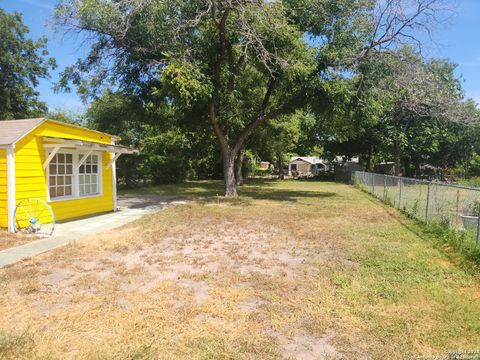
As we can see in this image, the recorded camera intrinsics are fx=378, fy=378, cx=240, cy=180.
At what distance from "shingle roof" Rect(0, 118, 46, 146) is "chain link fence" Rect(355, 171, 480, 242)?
9.39 metres

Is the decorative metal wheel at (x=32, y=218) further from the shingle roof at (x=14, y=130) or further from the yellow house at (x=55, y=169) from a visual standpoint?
the shingle roof at (x=14, y=130)

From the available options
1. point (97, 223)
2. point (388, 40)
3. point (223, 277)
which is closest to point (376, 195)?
point (388, 40)

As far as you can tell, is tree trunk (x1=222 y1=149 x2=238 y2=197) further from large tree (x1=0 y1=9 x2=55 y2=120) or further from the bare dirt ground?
large tree (x1=0 y1=9 x2=55 y2=120)

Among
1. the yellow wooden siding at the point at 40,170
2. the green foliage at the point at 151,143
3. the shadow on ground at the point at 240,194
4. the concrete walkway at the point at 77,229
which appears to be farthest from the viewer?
the green foliage at the point at 151,143

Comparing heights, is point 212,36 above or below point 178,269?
above

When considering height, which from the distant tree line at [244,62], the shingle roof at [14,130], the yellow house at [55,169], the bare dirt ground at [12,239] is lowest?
the bare dirt ground at [12,239]

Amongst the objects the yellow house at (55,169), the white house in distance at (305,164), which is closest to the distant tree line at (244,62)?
the yellow house at (55,169)

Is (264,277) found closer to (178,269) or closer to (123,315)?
(178,269)

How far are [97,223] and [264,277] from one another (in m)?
6.09

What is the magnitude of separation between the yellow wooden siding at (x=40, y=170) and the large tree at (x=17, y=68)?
17.5m

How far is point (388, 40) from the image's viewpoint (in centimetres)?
1476

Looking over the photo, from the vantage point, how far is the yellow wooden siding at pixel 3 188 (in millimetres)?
8297

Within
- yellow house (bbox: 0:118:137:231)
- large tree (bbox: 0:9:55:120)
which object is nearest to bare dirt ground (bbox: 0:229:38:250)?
yellow house (bbox: 0:118:137:231)

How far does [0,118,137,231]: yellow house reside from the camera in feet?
27.4
